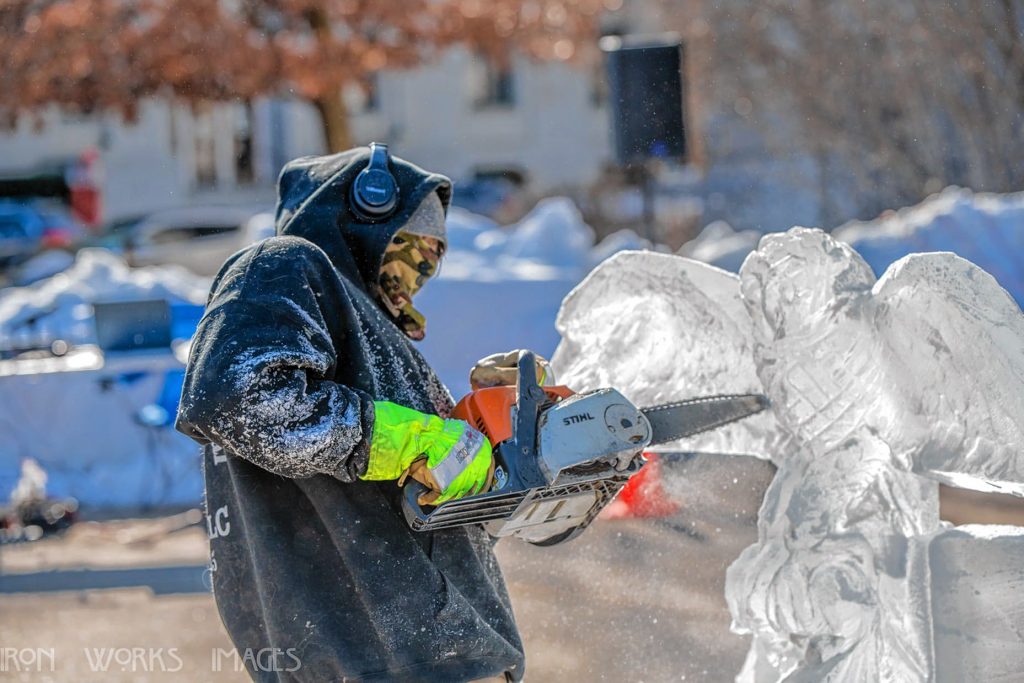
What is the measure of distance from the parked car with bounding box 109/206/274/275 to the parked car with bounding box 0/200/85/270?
5.70 ft

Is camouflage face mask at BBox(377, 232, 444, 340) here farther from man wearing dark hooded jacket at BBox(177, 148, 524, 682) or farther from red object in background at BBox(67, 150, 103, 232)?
red object in background at BBox(67, 150, 103, 232)

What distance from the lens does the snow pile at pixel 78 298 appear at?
8.27 meters

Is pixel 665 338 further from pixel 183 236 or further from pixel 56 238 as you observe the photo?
pixel 56 238

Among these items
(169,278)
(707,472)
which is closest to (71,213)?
(169,278)

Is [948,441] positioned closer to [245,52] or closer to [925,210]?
[925,210]

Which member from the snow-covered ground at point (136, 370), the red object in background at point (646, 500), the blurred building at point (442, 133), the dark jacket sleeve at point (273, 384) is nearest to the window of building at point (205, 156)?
the blurred building at point (442, 133)

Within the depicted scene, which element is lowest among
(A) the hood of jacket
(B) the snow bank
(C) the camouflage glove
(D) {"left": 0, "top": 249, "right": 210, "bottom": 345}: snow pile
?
(D) {"left": 0, "top": 249, "right": 210, "bottom": 345}: snow pile

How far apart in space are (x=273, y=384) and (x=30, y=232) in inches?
900

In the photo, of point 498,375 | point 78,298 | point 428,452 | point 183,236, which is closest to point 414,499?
point 428,452

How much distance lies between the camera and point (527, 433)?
2273 mm

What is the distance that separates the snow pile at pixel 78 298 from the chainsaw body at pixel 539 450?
19.8 ft

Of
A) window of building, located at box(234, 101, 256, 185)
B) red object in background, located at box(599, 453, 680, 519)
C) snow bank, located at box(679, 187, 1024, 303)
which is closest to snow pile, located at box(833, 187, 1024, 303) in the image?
snow bank, located at box(679, 187, 1024, 303)

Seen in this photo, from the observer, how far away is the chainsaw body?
2.23 metres

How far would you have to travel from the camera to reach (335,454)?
6.79ft
